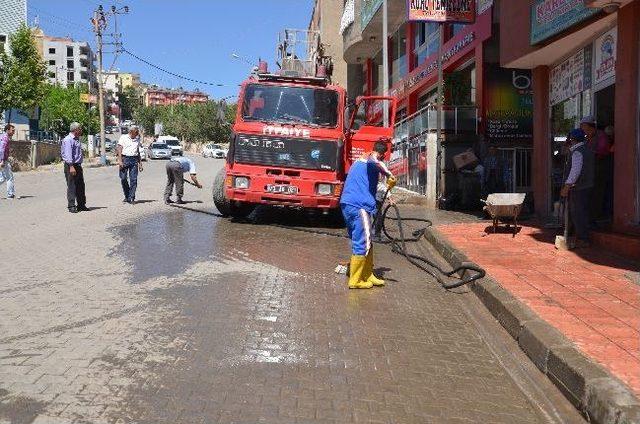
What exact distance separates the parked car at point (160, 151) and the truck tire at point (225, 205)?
36.5 meters

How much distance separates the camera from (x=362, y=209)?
713 centimetres

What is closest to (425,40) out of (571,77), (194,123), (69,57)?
(571,77)

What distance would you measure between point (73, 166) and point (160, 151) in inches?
1441

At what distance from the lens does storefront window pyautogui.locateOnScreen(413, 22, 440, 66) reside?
22.8 m

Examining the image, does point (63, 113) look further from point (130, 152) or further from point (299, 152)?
point (299, 152)

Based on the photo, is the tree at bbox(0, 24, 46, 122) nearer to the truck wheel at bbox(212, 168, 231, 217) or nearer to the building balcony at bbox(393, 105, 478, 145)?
the building balcony at bbox(393, 105, 478, 145)

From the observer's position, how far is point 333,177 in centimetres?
1120

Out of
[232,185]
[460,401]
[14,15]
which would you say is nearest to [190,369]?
[460,401]

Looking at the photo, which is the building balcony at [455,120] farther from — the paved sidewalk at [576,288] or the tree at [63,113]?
the tree at [63,113]

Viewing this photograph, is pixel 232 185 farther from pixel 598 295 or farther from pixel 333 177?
pixel 598 295

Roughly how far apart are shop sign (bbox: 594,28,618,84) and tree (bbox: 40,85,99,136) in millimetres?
64963

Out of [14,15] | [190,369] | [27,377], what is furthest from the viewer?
[14,15]

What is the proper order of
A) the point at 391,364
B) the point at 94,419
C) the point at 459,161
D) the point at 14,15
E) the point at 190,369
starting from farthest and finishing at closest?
the point at 14,15, the point at 459,161, the point at 391,364, the point at 190,369, the point at 94,419

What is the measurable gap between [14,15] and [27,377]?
74.3 meters
